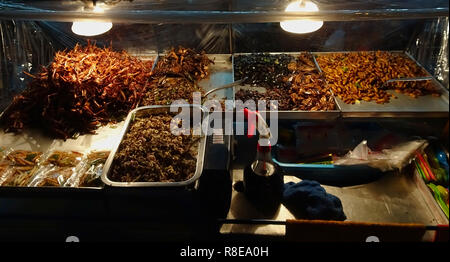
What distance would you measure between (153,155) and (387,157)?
69.9 inches

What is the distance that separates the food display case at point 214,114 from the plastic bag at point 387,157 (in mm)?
17

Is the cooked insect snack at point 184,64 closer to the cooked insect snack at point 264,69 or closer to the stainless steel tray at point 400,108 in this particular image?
the cooked insect snack at point 264,69

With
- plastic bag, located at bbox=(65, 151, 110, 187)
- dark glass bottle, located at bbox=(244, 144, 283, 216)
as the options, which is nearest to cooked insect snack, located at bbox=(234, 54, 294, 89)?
dark glass bottle, located at bbox=(244, 144, 283, 216)

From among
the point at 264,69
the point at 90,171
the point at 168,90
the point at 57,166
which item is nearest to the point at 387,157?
the point at 264,69

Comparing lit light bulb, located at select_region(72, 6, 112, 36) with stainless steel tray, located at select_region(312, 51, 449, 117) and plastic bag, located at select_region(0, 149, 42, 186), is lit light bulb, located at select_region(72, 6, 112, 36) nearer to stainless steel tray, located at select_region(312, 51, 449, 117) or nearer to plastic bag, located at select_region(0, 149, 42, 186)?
plastic bag, located at select_region(0, 149, 42, 186)

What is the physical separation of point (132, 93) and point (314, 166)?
1.65m

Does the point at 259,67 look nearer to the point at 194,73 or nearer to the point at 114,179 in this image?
the point at 194,73

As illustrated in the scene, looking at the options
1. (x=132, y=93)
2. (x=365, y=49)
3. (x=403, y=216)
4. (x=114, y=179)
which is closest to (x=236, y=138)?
(x=132, y=93)

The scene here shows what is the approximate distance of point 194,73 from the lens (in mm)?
2963

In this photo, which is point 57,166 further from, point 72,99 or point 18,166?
point 72,99

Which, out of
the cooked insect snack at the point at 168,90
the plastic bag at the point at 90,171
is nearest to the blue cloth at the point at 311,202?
the cooked insect snack at the point at 168,90

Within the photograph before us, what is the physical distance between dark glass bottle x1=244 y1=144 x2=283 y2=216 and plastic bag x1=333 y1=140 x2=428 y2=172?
613 mm

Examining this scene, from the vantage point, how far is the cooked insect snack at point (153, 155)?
1.95m

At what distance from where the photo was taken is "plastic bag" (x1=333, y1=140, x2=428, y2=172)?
2350mm
